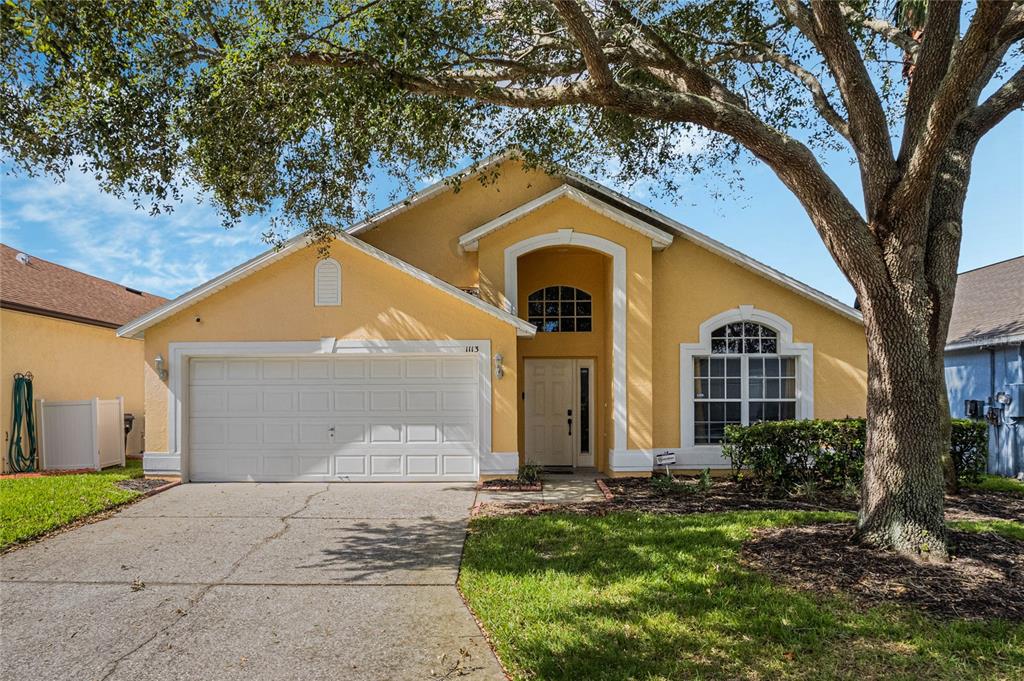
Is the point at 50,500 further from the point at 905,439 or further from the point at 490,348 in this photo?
the point at 905,439

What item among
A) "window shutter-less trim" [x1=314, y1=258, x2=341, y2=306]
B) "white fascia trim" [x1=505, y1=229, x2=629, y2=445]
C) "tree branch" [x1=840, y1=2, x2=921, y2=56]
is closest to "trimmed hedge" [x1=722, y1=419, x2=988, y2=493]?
"white fascia trim" [x1=505, y1=229, x2=629, y2=445]

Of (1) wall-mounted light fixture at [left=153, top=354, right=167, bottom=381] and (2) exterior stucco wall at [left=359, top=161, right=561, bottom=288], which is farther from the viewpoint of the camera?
(2) exterior stucco wall at [left=359, top=161, right=561, bottom=288]

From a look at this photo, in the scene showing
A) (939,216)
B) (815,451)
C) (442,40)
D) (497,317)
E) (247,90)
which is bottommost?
(815,451)

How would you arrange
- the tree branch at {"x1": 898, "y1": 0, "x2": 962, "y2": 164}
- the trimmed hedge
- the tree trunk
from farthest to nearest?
1. the trimmed hedge
2. the tree trunk
3. the tree branch at {"x1": 898, "y1": 0, "x2": 962, "y2": 164}

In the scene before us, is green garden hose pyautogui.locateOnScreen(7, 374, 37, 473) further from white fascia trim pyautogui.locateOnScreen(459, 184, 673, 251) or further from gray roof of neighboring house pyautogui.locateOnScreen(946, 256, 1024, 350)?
gray roof of neighboring house pyautogui.locateOnScreen(946, 256, 1024, 350)

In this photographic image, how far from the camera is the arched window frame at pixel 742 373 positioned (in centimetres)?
1196

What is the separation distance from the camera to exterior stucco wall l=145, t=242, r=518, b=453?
11.1 meters

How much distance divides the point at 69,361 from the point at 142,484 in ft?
18.2

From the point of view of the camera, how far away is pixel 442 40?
7.90 meters

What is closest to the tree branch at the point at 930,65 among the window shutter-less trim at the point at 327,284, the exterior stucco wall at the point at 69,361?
the window shutter-less trim at the point at 327,284

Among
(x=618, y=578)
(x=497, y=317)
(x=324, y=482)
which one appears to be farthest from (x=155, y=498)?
(x=618, y=578)

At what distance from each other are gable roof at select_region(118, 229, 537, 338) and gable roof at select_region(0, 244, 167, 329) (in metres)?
3.68

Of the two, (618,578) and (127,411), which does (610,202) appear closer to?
(618,578)

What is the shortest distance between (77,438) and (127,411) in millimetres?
2947
